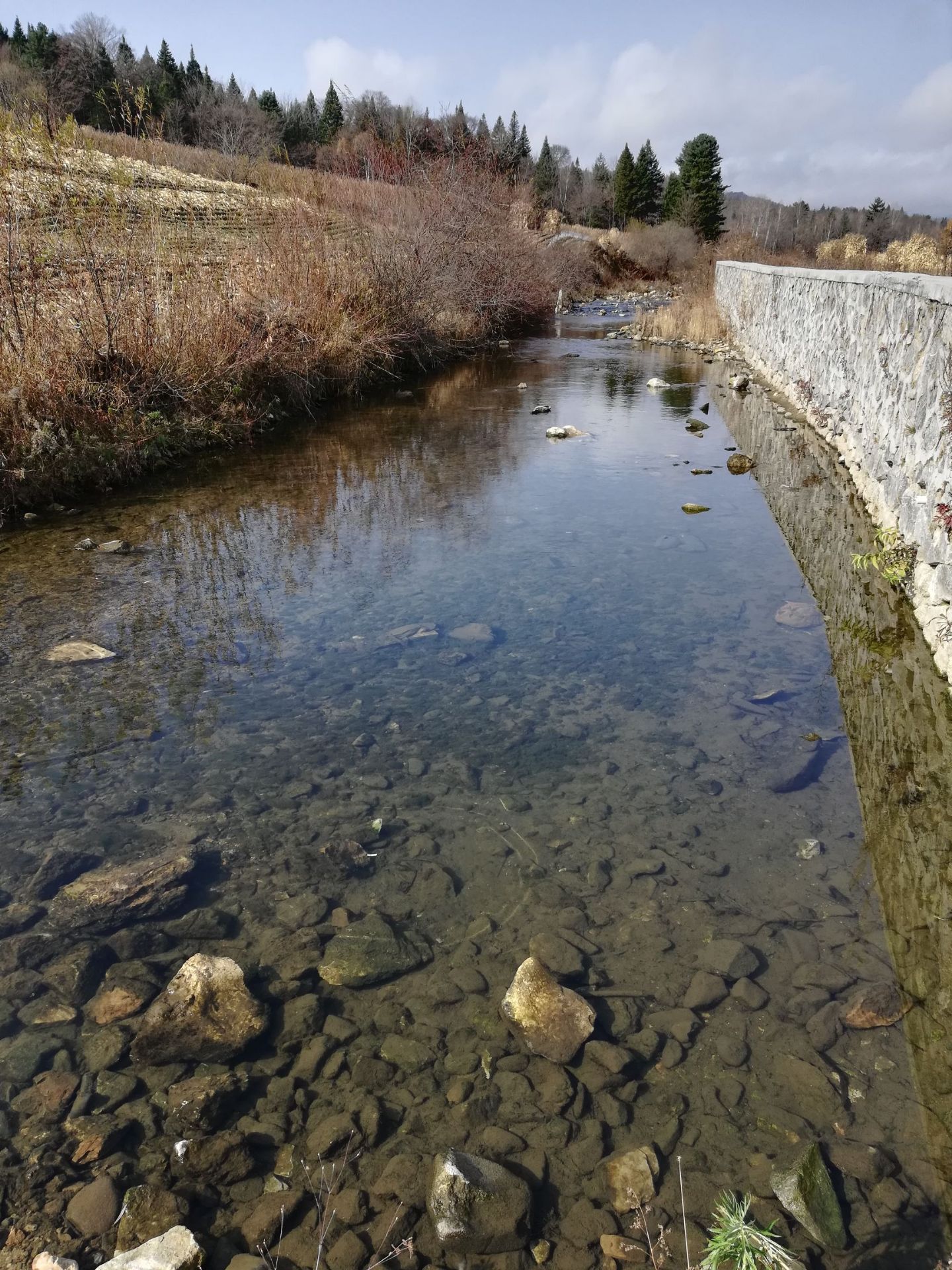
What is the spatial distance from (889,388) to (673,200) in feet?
171

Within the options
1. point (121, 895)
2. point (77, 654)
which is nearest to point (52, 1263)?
point (121, 895)

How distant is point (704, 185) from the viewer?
162ft

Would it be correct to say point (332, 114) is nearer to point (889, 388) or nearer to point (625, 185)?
point (625, 185)

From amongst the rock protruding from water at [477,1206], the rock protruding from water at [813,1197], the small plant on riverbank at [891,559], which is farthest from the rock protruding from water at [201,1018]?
the small plant on riverbank at [891,559]

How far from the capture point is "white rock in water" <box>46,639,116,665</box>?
4.72 meters

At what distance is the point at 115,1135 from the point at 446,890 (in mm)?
1277

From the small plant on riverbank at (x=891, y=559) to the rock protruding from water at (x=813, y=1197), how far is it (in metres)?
4.27

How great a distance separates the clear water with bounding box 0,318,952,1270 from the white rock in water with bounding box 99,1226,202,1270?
115mm

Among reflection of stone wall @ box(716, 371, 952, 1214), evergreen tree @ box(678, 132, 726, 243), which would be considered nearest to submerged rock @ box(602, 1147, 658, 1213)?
reflection of stone wall @ box(716, 371, 952, 1214)

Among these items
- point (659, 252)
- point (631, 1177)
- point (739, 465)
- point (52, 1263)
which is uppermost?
point (659, 252)

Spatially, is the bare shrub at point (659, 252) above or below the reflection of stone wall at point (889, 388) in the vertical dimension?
above

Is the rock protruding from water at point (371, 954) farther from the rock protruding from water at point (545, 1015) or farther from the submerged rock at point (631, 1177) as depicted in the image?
the submerged rock at point (631, 1177)

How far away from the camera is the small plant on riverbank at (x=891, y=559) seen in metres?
5.50

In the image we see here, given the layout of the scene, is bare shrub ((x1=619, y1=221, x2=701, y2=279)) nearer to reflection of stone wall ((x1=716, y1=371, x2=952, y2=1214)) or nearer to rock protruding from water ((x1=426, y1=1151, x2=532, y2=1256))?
reflection of stone wall ((x1=716, y1=371, x2=952, y2=1214))
